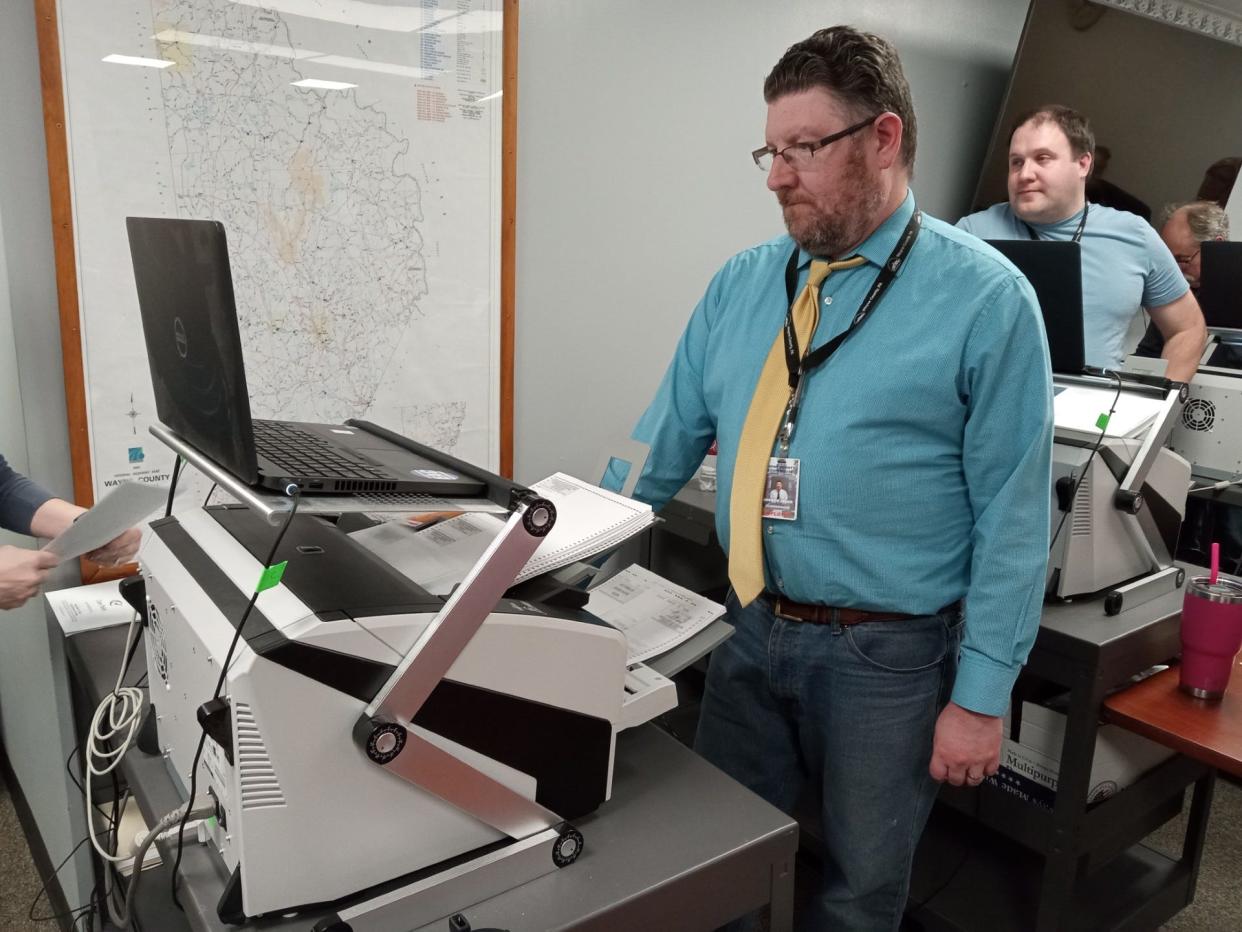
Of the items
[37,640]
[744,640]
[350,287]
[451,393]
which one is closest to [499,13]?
[350,287]

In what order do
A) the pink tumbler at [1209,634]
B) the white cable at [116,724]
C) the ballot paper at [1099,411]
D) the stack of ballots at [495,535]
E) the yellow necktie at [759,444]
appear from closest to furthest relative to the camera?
1. the stack of ballots at [495,535]
2. the white cable at [116,724]
3. the yellow necktie at [759,444]
4. the pink tumbler at [1209,634]
5. the ballot paper at [1099,411]

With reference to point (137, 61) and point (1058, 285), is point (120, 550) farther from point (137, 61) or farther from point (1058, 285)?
point (1058, 285)

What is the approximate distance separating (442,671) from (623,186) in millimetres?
1818

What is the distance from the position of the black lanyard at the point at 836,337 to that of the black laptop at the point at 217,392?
59 cm

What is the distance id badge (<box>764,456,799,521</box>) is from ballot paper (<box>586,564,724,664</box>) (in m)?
0.20

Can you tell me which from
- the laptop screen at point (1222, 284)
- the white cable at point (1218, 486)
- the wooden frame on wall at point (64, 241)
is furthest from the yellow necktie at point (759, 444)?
the laptop screen at point (1222, 284)

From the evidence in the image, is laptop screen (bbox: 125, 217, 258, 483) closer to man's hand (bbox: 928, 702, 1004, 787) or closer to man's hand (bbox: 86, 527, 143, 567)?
man's hand (bbox: 86, 527, 143, 567)

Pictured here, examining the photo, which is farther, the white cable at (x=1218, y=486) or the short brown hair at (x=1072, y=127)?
the short brown hair at (x=1072, y=127)

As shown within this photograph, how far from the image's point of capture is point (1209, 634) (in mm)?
1550

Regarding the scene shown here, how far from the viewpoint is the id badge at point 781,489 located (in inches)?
54.1

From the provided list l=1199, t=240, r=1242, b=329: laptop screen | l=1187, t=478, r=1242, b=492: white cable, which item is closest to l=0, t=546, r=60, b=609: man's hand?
l=1187, t=478, r=1242, b=492: white cable

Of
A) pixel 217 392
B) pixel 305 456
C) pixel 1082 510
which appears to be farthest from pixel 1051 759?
pixel 217 392

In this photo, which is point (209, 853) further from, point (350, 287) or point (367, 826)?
point (350, 287)

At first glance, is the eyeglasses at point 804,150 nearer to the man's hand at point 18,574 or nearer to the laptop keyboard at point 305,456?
the laptop keyboard at point 305,456
